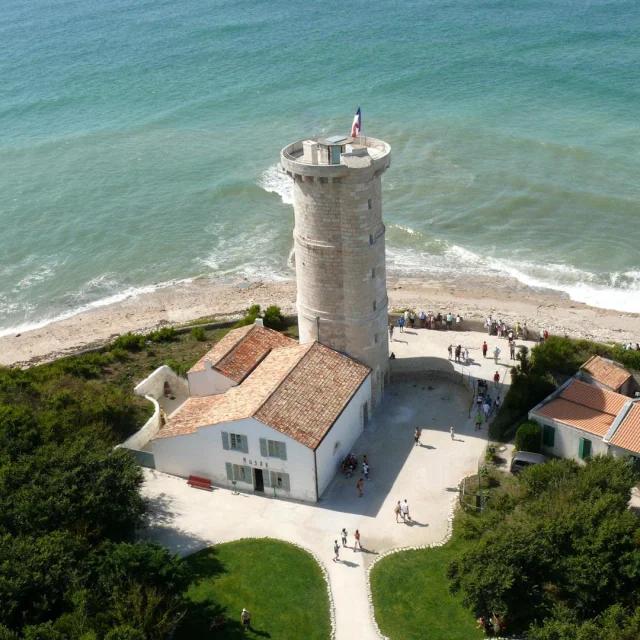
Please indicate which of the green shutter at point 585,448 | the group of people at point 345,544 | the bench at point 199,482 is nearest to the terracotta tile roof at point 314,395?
the group of people at point 345,544

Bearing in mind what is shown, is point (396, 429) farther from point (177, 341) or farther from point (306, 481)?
point (177, 341)

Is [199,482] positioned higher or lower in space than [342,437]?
lower

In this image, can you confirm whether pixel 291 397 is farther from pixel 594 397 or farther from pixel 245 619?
pixel 594 397

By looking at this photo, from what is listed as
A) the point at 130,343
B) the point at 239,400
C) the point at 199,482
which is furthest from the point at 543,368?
the point at 130,343

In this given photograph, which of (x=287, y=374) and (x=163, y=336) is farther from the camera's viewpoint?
(x=163, y=336)

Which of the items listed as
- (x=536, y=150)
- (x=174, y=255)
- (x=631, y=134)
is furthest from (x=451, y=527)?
(x=631, y=134)

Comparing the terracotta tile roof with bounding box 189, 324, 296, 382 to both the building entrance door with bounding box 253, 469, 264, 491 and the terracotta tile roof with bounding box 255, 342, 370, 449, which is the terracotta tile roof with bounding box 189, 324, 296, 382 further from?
the building entrance door with bounding box 253, 469, 264, 491

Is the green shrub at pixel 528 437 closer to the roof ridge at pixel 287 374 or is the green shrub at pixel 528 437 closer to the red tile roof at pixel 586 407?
the red tile roof at pixel 586 407
